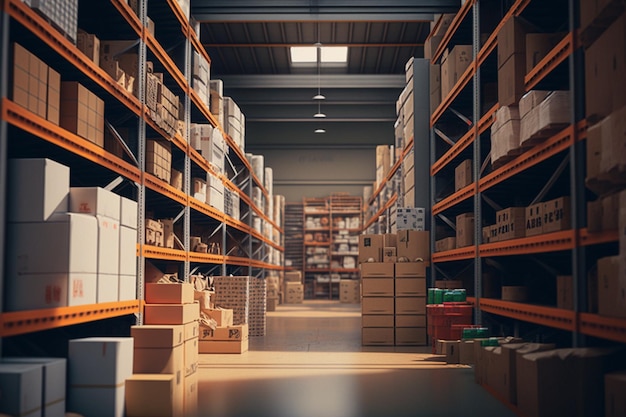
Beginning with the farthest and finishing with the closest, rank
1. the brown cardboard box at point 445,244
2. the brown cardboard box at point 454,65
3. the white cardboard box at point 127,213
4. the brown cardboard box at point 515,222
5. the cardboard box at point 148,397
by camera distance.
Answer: the brown cardboard box at point 445,244 < the brown cardboard box at point 454,65 < the brown cardboard box at point 515,222 < the white cardboard box at point 127,213 < the cardboard box at point 148,397

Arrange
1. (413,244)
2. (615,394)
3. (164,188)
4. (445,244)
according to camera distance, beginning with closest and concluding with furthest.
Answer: (615,394)
(164,188)
(445,244)
(413,244)

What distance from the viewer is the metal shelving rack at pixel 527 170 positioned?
15.3ft

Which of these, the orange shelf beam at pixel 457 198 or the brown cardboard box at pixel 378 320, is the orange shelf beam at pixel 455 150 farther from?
the brown cardboard box at pixel 378 320

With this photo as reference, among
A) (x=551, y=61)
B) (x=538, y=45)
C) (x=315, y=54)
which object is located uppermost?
(x=315, y=54)

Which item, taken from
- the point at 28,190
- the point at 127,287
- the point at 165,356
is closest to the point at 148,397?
the point at 165,356

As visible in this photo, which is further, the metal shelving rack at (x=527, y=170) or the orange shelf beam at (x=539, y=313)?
the orange shelf beam at (x=539, y=313)

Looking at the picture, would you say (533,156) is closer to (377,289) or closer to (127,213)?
(127,213)

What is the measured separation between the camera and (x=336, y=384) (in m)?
5.95

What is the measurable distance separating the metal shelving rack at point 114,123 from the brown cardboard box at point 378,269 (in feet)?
7.81

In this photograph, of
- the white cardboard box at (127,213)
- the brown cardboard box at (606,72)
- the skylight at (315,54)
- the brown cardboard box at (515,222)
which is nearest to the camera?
the brown cardboard box at (606,72)

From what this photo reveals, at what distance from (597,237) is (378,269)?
5.18 metres

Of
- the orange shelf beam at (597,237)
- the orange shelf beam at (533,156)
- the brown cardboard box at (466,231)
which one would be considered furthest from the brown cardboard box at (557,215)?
the brown cardboard box at (466,231)

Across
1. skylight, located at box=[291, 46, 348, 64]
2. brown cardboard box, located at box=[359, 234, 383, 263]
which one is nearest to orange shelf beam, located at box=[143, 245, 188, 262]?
brown cardboard box, located at box=[359, 234, 383, 263]

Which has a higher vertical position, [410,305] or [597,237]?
[597,237]
